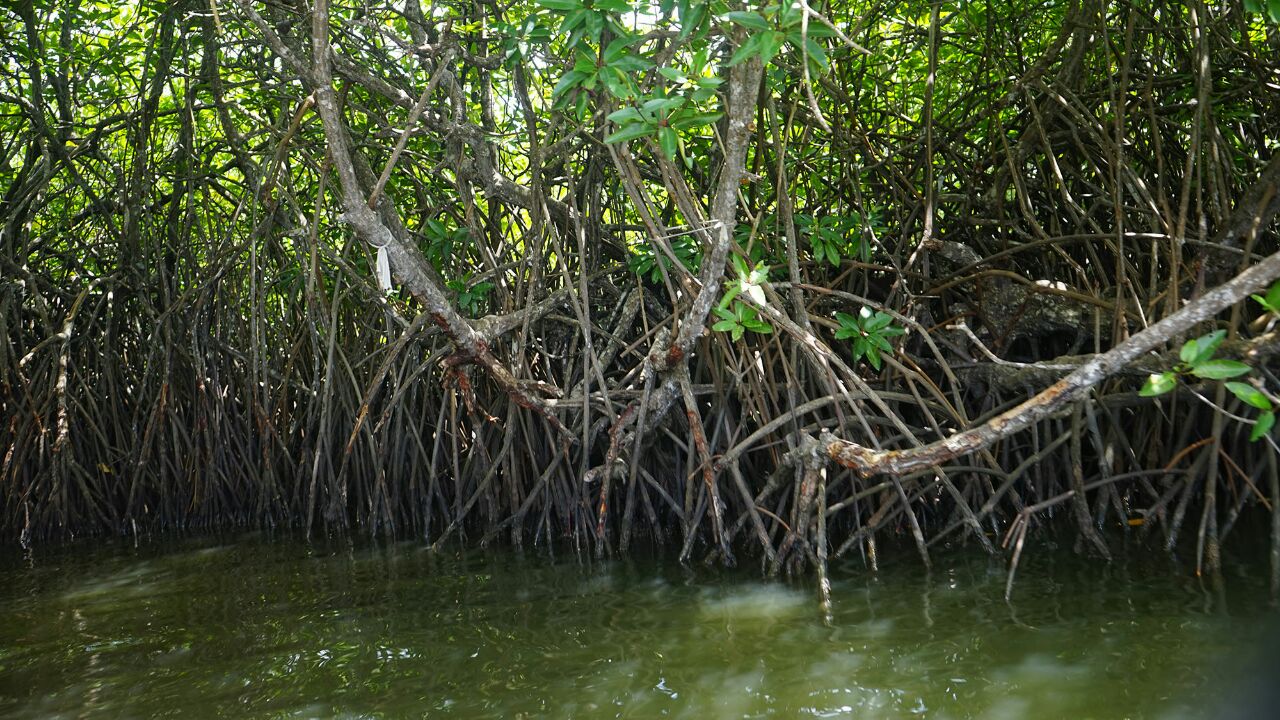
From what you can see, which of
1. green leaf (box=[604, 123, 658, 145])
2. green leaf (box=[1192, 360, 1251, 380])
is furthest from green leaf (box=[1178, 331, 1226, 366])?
green leaf (box=[604, 123, 658, 145])

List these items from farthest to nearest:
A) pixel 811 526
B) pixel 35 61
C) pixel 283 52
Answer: pixel 35 61, pixel 811 526, pixel 283 52

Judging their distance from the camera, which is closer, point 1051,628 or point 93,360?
point 1051,628

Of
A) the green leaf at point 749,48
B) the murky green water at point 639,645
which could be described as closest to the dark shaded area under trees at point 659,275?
the green leaf at point 749,48

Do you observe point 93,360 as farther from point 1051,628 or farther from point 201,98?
point 1051,628

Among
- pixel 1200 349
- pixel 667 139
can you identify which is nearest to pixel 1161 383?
pixel 1200 349

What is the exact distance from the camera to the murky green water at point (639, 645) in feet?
8.05

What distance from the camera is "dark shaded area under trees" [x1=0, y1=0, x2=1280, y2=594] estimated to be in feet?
10.8

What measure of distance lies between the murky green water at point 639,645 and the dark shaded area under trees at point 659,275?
300mm

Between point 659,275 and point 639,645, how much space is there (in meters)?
1.52

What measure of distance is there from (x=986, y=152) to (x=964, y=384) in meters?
1.00

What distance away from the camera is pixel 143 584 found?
4.14m

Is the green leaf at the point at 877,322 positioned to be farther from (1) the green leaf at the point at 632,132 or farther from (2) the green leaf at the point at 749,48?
(2) the green leaf at the point at 749,48

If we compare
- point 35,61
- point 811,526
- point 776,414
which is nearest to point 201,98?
point 35,61

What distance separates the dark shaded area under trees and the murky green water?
300mm
